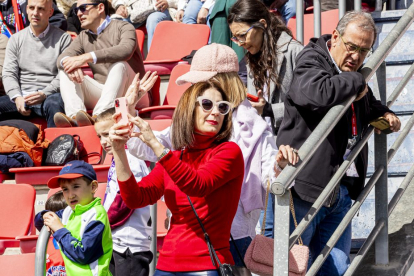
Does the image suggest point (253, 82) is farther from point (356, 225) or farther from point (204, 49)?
point (356, 225)

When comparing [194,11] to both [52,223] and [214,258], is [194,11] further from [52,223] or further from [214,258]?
[214,258]

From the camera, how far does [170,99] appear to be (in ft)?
21.4

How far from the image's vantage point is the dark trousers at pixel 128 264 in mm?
4020

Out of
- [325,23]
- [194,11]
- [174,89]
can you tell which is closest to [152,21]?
[194,11]

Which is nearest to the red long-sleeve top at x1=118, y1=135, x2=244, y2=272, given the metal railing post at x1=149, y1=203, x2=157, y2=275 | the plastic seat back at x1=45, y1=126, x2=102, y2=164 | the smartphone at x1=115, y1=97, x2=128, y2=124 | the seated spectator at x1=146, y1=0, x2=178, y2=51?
the smartphone at x1=115, y1=97, x2=128, y2=124

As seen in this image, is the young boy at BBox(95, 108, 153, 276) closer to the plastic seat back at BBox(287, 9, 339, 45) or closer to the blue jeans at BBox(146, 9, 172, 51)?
the plastic seat back at BBox(287, 9, 339, 45)

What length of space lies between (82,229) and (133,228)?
1.53 feet

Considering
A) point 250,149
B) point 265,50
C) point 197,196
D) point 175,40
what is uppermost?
point 265,50

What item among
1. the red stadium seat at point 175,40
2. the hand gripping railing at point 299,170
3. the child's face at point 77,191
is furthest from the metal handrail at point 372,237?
the red stadium seat at point 175,40

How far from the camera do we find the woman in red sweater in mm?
2873

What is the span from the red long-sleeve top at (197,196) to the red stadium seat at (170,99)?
3048 mm

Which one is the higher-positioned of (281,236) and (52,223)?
(281,236)

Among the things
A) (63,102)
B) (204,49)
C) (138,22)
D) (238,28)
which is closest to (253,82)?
(238,28)

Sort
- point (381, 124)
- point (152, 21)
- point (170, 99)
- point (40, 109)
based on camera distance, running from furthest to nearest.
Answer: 1. point (152, 21)
2. point (40, 109)
3. point (170, 99)
4. point (381, 124)
